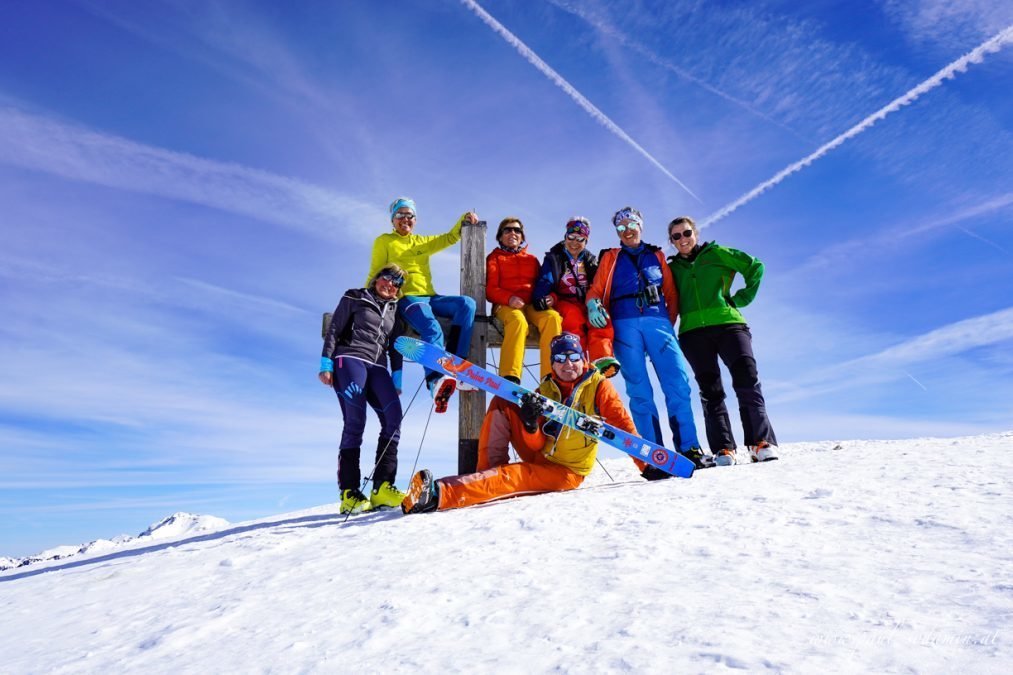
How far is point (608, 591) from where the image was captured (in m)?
2.44

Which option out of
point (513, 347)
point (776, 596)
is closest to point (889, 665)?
point (776, 596)

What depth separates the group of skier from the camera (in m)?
5.21

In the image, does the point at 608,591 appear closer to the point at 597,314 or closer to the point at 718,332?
the point at 597,314

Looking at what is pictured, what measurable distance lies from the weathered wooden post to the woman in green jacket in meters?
2.06

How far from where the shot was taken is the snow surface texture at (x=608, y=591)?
192 centimetres

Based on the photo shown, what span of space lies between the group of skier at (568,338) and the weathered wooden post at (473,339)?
0.13 meters

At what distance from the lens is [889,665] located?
1.71 m

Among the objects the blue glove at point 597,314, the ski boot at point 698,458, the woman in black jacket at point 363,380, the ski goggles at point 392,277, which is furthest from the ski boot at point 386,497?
the ski boot at point 698,458

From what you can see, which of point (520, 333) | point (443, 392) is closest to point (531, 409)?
point (443, 392)

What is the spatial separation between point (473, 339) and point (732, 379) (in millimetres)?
2654

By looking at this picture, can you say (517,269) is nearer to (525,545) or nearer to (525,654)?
(525,545)

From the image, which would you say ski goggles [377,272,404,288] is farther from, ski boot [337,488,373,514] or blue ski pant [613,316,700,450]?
blue ski pant [613,316,700,450]

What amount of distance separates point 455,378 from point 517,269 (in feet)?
5.28

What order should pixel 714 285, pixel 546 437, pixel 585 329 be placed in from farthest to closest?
pixel 585 329 → pixel 714 285 → pixel 546 437
